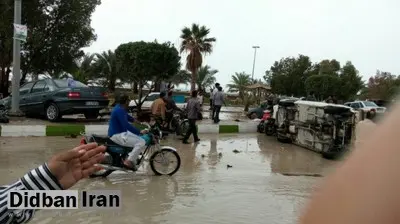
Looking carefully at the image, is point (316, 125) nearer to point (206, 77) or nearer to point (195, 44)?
point (195, 44)

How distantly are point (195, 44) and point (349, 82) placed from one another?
89.3ft

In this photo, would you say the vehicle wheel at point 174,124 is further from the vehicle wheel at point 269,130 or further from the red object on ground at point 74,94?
the red object on ground at point 74,94

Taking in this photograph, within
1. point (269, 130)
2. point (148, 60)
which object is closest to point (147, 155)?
point (269, 130)

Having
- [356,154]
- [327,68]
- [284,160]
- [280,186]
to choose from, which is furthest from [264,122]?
[327,68]

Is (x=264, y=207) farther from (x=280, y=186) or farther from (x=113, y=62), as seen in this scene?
(x=113, y=62)

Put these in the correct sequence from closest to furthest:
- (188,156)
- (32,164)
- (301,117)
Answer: (32,164) < (188,156) < (301,117)

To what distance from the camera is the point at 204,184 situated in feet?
25.1

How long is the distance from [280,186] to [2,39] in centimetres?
2267

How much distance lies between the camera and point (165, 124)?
14047mm

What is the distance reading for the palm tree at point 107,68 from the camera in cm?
4522

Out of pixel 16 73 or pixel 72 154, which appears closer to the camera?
pixel 72 154

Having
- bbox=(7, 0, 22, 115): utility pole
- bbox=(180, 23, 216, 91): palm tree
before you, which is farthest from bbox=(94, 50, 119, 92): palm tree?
bbox=(7, 0, 22, 115): utility pole

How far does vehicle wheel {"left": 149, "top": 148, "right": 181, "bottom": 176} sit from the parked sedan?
7508mm

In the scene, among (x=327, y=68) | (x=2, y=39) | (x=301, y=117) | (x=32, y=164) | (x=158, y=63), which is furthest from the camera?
(x=327, y=68)
